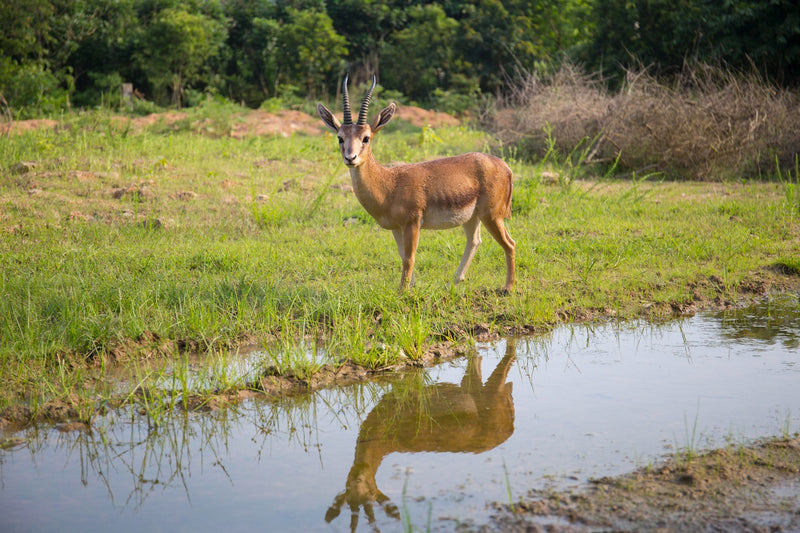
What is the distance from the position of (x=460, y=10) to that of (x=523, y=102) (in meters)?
13.6

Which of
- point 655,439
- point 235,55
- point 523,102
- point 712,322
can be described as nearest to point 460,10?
point 235,55

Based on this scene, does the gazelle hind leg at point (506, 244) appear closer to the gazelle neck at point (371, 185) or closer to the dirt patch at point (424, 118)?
the gazelle neck at point (371, 185)

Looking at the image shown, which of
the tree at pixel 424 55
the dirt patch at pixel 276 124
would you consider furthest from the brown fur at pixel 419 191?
the tree at pixel 424 55

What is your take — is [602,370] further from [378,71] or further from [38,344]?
[378,71]

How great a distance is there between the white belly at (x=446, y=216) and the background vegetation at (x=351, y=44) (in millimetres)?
11810

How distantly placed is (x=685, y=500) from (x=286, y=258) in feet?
17.4

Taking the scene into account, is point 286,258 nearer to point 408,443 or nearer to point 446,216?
point 446,216

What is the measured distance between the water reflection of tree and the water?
19cm

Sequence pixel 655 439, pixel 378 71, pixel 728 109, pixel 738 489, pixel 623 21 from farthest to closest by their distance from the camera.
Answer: pixel 378 71
pixel 623 21
pixel 728 109
pixel 655 439
pixel 738 489

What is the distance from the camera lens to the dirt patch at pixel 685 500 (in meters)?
3.36

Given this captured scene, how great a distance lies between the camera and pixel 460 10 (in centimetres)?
2906

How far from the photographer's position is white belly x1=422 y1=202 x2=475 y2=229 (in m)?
6.83

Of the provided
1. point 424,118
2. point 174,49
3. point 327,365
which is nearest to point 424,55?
point 424,118

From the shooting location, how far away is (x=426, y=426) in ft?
15.1
